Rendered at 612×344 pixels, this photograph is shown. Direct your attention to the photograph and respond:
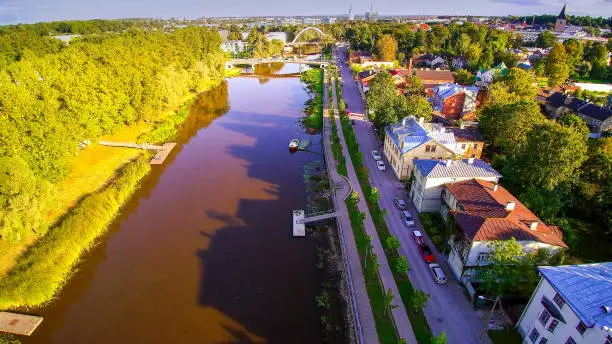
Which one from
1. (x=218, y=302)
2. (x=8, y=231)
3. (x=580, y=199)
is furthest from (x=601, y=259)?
(x=8, y=231)

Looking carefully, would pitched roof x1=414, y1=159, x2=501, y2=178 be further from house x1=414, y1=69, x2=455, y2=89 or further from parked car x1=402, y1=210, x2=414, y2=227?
house x1=414, y1=69, x2=455, y2=89

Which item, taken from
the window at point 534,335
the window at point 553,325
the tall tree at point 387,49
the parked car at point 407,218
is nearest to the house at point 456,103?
the parked car at point 407,218

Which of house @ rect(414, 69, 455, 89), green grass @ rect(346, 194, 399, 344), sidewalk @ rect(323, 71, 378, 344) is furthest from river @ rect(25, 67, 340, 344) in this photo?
house @ rect(414, 69, 455, 89)

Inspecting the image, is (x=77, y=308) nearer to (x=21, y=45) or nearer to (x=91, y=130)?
(x=91, y=130)

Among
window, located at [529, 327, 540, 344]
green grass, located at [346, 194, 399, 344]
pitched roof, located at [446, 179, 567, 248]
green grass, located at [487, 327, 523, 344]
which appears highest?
pitched roof, located at [446, 179, 567, 248]

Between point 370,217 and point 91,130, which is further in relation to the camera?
point 91,130

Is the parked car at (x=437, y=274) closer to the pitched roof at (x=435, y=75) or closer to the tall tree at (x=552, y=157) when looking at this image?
the tall tree at (x=552, y=157)
